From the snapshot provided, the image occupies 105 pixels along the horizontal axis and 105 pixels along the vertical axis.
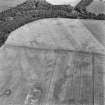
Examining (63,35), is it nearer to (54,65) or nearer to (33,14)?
(54,65)

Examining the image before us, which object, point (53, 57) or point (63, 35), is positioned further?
point (63, 35)

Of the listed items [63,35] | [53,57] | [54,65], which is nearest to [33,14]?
[63,35]

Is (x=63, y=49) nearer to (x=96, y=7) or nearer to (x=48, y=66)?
(x=48, y=66)

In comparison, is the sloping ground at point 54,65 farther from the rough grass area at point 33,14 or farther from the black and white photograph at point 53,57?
the rough grass area at point 33,14

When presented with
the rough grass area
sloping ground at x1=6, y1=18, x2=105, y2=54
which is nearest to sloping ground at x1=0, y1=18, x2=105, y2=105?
sloping ground at x1=6, y1=18, x2=105, y2=54

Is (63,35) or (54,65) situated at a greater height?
(63,35)

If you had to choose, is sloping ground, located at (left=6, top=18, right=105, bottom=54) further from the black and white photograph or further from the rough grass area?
the rough grass area

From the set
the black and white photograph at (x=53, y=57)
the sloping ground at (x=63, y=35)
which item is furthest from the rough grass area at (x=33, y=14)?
the sloping ground at (x=63, y=35)

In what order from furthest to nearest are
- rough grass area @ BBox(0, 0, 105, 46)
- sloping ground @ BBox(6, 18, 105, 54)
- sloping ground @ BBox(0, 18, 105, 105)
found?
1. rough grass area @ BBox(0, 0, 105, 46)
2. sloping ground @ BBox(6, 18, 105, 54)
3. sloping ground @ BBox(0, 18, 105, 105)

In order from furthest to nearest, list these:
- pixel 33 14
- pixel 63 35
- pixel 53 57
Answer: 1. pixel 33 14
2. pixel 63 35
3. pixel 53 57
